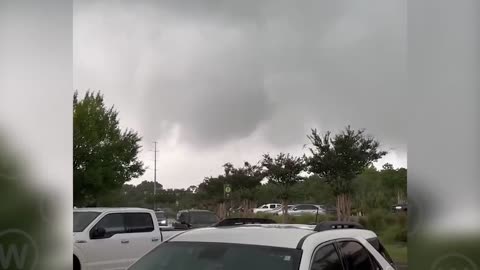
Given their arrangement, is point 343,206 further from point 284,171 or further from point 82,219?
point 82,219

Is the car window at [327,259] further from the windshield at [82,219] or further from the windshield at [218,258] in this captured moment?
the windshield at [82,219]

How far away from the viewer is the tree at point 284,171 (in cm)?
1616

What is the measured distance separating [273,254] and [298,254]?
142mm

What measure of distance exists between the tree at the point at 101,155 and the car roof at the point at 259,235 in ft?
12.8

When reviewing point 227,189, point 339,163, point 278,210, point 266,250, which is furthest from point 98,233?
point 227,189

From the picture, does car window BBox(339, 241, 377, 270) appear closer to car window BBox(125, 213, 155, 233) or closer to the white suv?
the white suv

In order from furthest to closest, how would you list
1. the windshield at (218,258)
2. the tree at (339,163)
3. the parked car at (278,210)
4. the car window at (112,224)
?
the parked car at (278,210) → the tree at (339,163) → the car window at (112,224) → the windshield at (218,258)

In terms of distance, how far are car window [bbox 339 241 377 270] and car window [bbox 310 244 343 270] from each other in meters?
→ 0.10

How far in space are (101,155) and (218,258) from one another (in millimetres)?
9735

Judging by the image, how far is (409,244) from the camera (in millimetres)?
2553

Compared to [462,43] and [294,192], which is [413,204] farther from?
[294,192]

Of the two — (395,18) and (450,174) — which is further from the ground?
(395,18)

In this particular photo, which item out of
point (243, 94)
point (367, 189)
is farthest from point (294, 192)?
point (243, 94)

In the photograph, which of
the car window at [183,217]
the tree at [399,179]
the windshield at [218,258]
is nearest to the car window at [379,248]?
the tree at [399,179]
